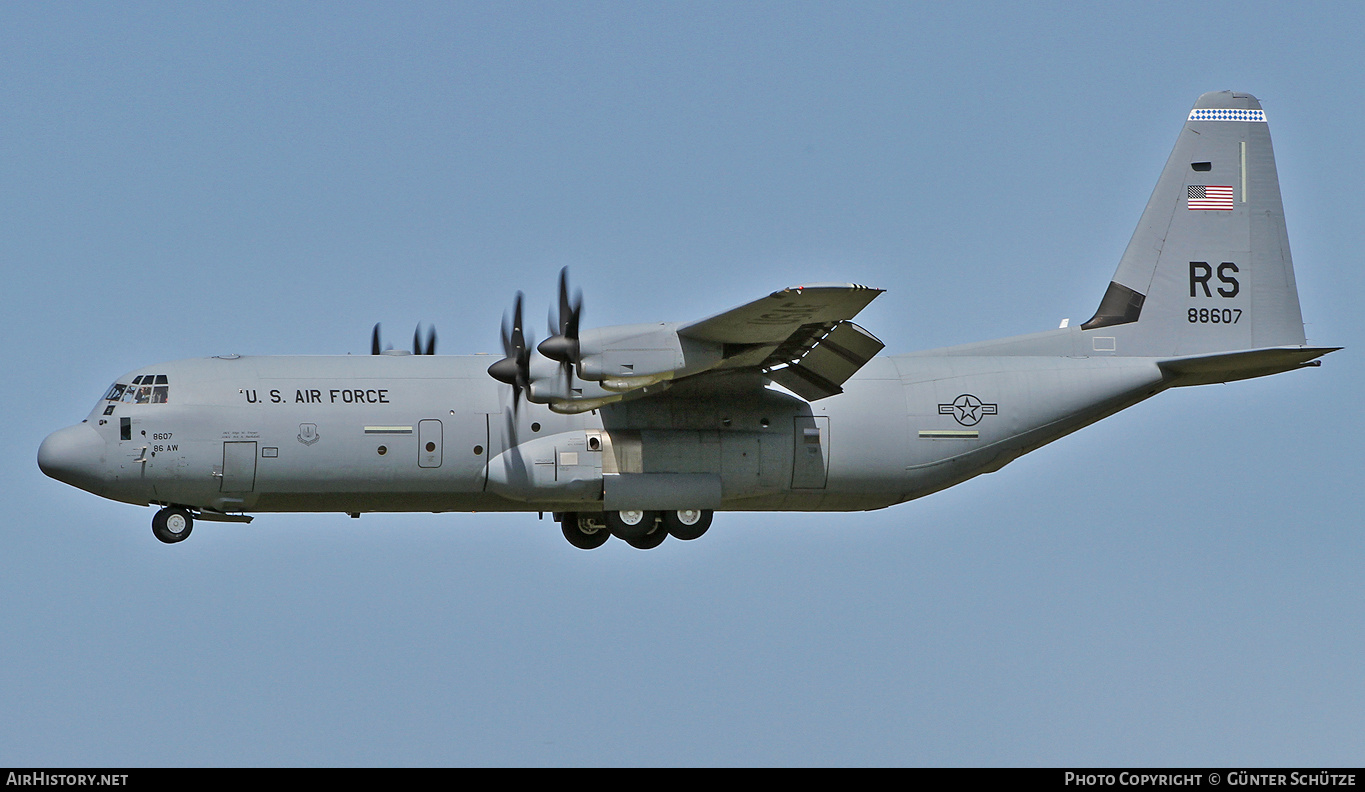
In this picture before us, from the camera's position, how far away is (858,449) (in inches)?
885

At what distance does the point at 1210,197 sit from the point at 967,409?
5495 mm

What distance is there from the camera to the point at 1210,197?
977 inches

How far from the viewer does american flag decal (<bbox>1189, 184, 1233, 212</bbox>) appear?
24766 mm

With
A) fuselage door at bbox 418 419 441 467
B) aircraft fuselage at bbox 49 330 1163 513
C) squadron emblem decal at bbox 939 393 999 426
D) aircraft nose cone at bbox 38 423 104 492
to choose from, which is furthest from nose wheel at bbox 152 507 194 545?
squadron emblem decal at bbox 939 393 999 426

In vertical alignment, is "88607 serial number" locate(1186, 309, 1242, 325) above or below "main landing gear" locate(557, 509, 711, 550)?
above

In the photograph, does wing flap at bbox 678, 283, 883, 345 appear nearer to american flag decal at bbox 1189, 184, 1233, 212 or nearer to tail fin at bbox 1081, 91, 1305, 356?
tail fin at bbox 1081, 91, 1305, 356

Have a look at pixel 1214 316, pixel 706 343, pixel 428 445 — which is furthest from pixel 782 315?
pixel 1214 316

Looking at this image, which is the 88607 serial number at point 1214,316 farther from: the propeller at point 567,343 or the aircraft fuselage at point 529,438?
the propeller at point 567,343

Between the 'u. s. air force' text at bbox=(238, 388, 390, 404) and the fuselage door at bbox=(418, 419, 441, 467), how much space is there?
0.63 metres

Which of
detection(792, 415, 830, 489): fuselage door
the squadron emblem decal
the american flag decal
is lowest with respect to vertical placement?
detection(792, 415, 830, 489): fuselage door

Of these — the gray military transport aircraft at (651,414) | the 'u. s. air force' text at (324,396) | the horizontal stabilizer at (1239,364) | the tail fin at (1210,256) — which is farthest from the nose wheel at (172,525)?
the horizontal stabilizer at (1239,364)

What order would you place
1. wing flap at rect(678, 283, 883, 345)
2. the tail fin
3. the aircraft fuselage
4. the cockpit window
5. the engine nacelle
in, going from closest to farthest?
1. wing flap at rect(678, 283, 883, 345)
2. the engine nacelle
3. the aircraft fuselage
4. the cockpit window
5. the tail fin

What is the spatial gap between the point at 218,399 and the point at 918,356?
32.1ft
